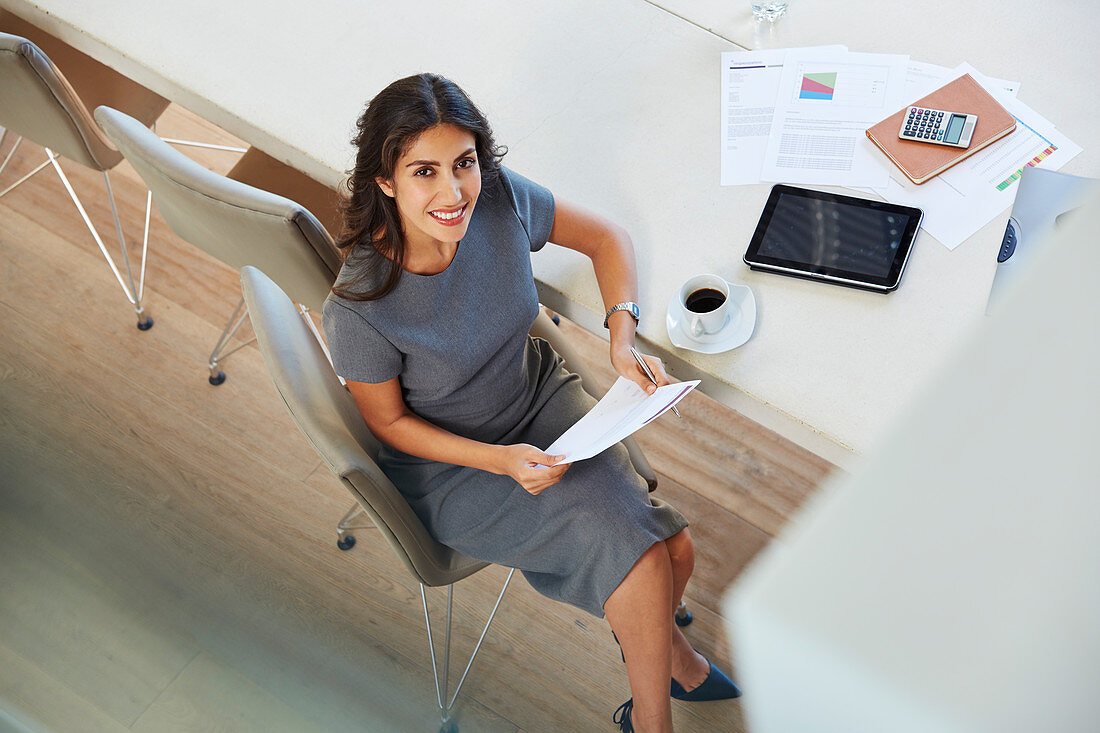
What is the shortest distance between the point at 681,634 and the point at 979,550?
1.65 metres

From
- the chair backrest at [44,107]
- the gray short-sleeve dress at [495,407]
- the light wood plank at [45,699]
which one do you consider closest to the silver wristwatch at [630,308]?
the gray short-sleeve dress at [495,407]

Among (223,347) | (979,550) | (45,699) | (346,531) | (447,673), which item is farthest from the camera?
(223,347)

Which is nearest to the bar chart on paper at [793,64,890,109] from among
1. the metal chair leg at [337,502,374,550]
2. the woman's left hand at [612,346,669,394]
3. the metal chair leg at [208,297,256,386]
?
the woman's left hand at [612,346,669,394]

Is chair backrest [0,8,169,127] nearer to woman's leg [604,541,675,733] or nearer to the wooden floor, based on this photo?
the wooden floor

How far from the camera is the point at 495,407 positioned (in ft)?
4.99

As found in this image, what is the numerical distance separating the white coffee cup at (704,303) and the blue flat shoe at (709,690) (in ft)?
2.53

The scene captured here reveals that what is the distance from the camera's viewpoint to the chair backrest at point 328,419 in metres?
1.14

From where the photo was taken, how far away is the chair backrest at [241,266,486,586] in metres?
1.14

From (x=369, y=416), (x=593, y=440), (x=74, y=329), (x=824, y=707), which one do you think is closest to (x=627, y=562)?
(x=593, y=440)

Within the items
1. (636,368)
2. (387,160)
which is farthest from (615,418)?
(387,160)

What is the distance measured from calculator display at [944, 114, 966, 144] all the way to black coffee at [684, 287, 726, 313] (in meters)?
0.51

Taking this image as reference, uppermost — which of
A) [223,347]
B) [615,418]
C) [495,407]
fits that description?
[615,418]

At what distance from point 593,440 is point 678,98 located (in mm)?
687

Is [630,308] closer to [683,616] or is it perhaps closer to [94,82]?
[683,616]
